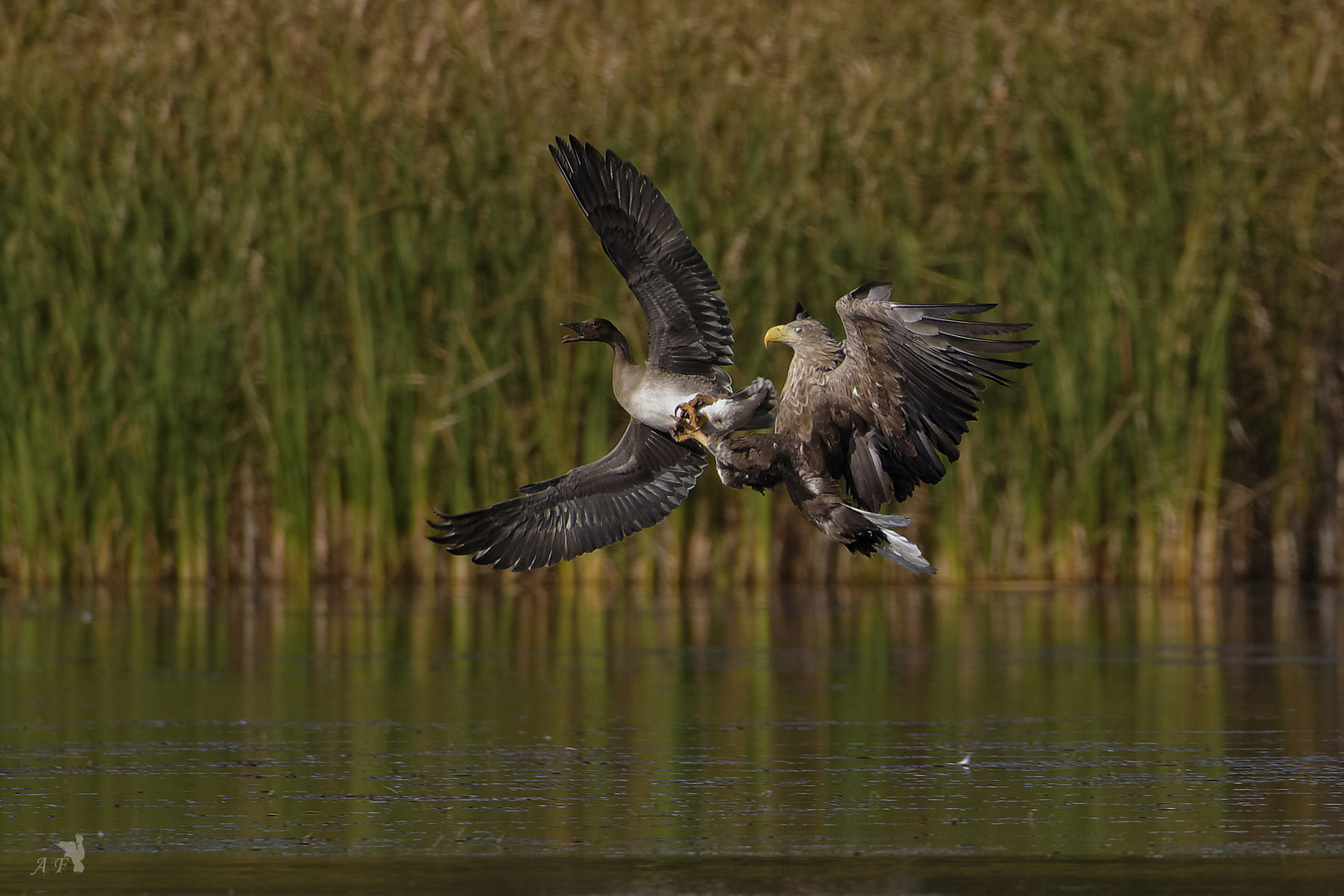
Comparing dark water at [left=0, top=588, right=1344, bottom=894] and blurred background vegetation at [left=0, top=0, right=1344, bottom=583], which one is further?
blurred background vegetation at [left=0, top=0, right=1344, bottom=583]

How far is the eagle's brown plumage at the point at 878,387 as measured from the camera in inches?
282

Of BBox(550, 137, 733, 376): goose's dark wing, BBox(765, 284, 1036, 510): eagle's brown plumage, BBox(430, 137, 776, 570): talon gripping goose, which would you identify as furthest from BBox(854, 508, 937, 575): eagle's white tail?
BBox(550, 137, 733, 376): goose's dark wing

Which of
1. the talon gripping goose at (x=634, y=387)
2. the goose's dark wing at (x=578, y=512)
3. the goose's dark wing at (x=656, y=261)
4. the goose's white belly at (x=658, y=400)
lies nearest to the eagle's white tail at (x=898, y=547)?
the talon gripping goose at (x=634, y=387)

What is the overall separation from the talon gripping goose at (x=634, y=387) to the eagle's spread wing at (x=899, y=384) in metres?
0.50

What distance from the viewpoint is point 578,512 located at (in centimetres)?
838

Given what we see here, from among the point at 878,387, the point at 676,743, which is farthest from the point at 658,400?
the point at 676,743

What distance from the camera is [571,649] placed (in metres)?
9.98

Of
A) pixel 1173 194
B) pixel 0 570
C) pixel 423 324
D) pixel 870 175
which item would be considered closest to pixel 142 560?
pixel 0 570

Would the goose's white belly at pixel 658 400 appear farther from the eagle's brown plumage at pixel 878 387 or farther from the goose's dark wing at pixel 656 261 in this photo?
the eagle's brown plumage at pixel 878 387

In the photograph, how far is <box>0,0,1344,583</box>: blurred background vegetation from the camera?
1233 centimetres

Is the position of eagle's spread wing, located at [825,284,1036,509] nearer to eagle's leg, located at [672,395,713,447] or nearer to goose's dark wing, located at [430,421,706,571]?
eagle's leg, located at [672,395,713,447]

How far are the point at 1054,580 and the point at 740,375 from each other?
2151mm

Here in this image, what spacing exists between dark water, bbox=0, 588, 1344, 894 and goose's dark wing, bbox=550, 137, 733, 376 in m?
1.34

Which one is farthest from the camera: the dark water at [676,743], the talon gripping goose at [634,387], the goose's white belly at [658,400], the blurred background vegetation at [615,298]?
the blurred background vegetation at [615,298]
